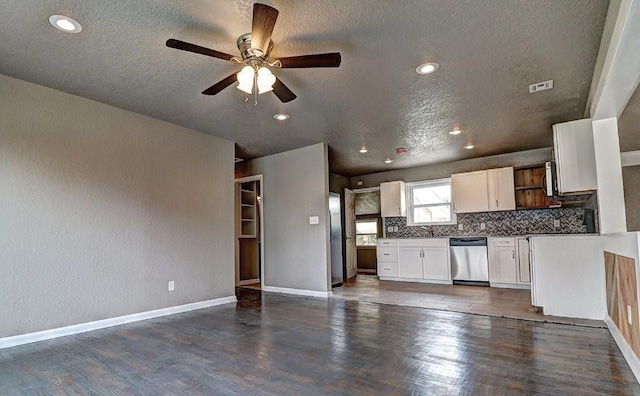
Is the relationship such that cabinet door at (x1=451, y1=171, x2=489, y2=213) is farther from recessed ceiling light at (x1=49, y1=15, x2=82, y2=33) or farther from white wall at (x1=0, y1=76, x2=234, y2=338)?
recessed ceiling light at (x1=49, y1=15, x2=82, y2=33)

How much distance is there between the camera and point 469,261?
646 centimetres

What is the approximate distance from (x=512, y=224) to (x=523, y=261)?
82cm

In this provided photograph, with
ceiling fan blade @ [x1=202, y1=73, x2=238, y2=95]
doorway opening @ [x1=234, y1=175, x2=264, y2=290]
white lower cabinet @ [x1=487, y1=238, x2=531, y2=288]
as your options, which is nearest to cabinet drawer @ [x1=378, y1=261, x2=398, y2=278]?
white lower cabinet @ [x1=487, y1=238, x2=531, y2=288]

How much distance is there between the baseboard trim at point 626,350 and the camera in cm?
230

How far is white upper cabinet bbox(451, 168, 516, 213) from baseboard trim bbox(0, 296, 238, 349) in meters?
4.75

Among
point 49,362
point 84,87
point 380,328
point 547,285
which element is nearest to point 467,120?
point 547,285

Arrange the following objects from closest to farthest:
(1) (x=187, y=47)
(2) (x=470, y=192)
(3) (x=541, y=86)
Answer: (1) (x=187, y=47)
(3) (x=541, y=86)
(2) (x=470, y=192)

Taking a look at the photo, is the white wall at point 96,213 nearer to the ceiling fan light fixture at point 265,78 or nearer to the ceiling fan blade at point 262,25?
the ceiling fan light fixture at point 265,78

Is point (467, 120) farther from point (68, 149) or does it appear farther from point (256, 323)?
point (68, 149)

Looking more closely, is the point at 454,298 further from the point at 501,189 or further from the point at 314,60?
the point at 314,60

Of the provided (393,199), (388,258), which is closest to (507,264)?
(388,258)

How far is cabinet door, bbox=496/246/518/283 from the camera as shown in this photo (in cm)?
601

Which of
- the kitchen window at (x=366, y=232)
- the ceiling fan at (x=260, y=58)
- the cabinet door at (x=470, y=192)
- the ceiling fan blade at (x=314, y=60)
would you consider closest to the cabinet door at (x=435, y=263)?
the cabinet door at (x=470, y=192)

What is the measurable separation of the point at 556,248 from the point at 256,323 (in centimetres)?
340
